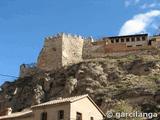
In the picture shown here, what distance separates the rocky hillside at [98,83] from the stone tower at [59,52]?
2875 millimetres

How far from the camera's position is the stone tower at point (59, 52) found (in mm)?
100125

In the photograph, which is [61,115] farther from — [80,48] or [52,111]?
[80,48]

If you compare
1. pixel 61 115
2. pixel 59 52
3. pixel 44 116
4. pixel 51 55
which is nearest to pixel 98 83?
pixel 59 52

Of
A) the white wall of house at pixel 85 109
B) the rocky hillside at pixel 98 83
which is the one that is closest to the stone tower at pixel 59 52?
the rocky hillside at pixel 98 83

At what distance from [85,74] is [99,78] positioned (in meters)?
3.12

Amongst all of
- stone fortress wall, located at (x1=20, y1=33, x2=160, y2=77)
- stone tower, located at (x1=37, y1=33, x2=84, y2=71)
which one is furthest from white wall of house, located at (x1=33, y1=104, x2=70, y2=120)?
stone tower, located at (x1=37, y1=33, x2=84, y2=71)

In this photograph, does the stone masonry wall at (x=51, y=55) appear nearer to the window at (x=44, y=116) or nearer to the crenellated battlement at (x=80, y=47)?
the crenellated battlement at (x=80, y=47)

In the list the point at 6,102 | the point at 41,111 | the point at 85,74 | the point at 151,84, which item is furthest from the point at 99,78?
the point at 41,111

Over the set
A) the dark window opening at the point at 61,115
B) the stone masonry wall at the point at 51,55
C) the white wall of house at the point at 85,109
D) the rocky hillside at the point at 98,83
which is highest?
the stone masonry wall at the point at 51,55

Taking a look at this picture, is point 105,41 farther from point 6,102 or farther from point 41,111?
point 41,111

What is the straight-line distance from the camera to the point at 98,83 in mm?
88750

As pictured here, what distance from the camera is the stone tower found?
100 meters

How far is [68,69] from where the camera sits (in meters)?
96.6

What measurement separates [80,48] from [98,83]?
1727cm
